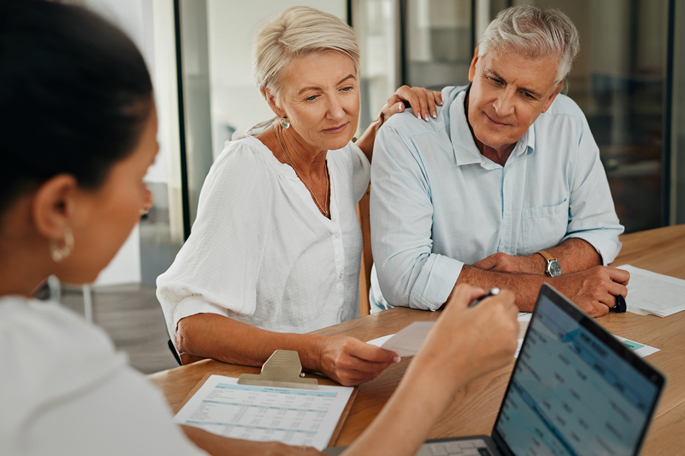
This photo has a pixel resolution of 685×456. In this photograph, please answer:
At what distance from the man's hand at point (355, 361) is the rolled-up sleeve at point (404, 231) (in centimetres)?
45

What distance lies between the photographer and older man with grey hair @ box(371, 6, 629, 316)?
1.53 m

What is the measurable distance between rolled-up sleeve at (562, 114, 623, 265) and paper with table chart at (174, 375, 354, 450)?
1.08m

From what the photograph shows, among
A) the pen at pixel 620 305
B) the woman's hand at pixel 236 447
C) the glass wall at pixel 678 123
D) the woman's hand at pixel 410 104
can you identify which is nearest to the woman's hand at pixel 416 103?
the woman's hand at pixel 410 104

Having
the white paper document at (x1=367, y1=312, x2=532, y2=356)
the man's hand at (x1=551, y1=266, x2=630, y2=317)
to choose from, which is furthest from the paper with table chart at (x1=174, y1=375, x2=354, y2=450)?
the man's hand at (x1=551, y1=266, x2=630, y2=317)

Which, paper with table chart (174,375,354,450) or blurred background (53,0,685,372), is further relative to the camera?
blurred background (53,0,685,372)

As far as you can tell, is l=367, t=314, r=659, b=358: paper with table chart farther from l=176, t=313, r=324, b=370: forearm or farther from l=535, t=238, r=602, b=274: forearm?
l=535, t=238, r=602, b=274: forearm

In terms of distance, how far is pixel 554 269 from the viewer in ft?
5.31

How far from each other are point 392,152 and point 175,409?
1001 millimetres

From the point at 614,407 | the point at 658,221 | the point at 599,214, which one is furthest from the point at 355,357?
the point at 658,221

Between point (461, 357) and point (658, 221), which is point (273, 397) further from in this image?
point (658, 221)

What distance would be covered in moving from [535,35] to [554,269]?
658 mm

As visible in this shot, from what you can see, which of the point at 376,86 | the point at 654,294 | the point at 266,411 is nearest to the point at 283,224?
the point at 266,411

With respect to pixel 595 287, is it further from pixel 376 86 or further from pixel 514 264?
pixel 376 86

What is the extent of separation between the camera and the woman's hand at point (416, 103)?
1.81 m
